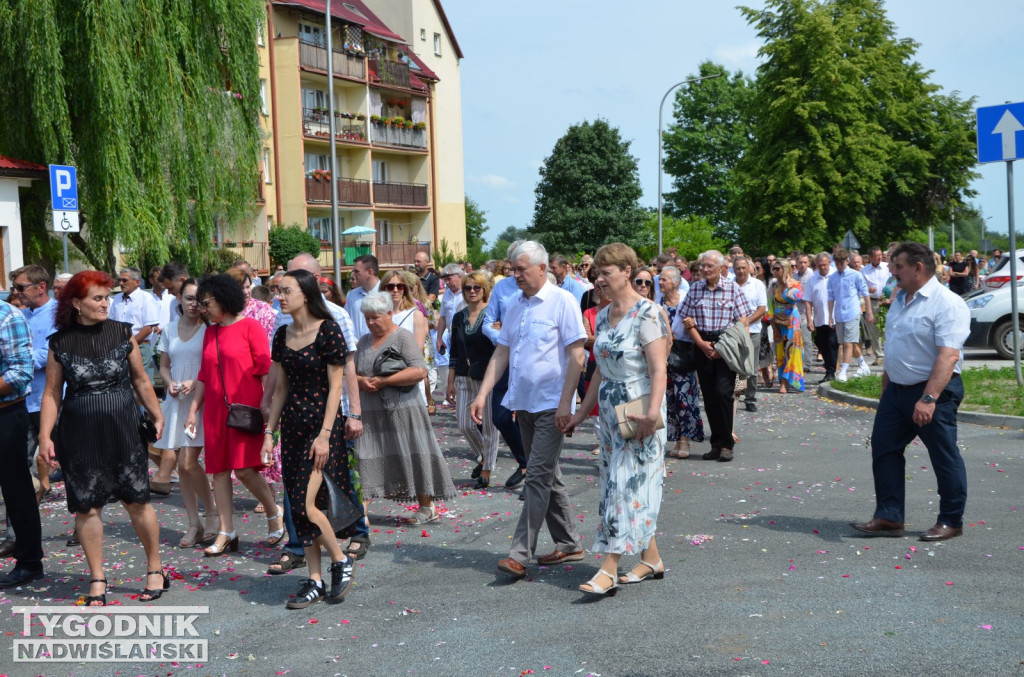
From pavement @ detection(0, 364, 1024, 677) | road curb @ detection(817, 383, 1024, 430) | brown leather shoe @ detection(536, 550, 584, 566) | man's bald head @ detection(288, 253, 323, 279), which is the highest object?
man's bald head @ detection(288, 253, 323, 279)

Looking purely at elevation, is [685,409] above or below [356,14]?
below

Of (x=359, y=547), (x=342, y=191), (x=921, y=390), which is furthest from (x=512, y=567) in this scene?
(x=342, y=191)

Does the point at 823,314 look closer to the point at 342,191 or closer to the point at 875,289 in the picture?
the point at 875,289

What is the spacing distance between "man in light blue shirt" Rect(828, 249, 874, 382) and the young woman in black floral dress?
436 inches

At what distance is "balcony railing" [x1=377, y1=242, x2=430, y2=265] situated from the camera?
55.8 m

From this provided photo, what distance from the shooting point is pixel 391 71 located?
54.1m

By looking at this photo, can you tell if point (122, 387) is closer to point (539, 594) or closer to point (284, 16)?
point (539, 594)

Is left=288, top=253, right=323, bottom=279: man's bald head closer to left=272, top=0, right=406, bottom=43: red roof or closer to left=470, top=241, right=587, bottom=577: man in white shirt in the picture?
left=470, top=241, right=587, bottom=577: man in white shirt

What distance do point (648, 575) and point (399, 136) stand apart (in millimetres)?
50599

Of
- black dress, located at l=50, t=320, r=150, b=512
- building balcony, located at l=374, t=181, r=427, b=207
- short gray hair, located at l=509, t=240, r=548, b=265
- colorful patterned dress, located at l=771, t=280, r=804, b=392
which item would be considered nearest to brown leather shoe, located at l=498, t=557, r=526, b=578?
short gray hair, located at l=509, t=240, r=548, b=265

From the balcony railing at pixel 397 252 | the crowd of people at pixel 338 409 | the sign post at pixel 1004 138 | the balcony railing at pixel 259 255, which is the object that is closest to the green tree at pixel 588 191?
the balcony railing at pixel 397 252

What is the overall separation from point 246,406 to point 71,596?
1.53 meters

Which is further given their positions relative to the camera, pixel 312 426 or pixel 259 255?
pixel 259 255

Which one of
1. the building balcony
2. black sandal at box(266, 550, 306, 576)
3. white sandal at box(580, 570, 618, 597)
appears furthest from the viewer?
the building balcony
